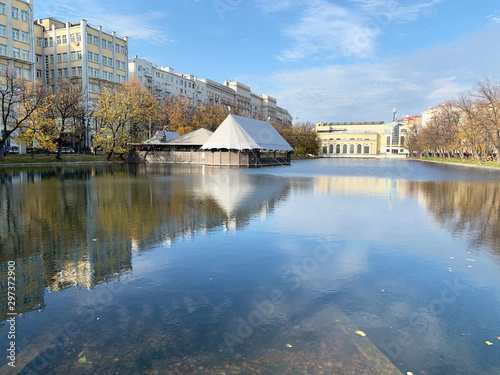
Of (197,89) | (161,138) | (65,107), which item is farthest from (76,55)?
(197,89)

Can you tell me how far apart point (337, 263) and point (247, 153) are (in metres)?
40.3

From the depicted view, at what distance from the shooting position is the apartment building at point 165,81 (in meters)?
83.1

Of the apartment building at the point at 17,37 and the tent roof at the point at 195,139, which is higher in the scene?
the apartment building at the point at 17,37

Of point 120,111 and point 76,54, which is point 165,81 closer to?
point 76,54

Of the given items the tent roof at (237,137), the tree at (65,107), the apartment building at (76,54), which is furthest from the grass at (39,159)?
the apartment building at (76,54)

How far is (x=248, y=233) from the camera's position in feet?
32.0

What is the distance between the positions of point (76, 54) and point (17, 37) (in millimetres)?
11363

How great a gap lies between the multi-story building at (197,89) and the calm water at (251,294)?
7068 centimetres

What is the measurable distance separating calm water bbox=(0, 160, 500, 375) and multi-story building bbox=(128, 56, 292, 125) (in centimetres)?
7068

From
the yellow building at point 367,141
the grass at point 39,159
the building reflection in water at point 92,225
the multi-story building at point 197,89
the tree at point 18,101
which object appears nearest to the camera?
the building reflection in water at point 92,225

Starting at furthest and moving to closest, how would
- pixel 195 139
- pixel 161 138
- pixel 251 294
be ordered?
pixel 161 138, pixel 195 139, pixel 251 294

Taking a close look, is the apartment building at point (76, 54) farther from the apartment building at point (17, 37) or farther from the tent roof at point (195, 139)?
the tent roof at point (195, 139)

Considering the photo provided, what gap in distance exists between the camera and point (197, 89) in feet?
343

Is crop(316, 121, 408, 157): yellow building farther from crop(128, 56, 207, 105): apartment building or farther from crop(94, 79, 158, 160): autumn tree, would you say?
crop(94, 79, 158, 160): autumn tree
